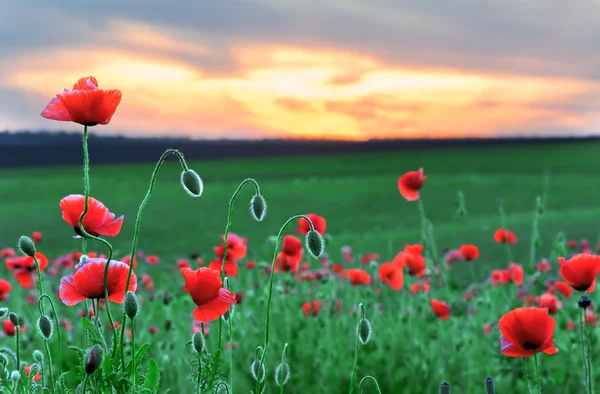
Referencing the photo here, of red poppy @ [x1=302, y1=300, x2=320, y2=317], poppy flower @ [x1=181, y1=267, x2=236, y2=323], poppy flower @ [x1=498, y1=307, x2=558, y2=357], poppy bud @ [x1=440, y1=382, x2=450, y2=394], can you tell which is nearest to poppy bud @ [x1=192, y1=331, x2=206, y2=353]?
poppy flower @ [x1=181, y1=267, x2=236, y2=323]

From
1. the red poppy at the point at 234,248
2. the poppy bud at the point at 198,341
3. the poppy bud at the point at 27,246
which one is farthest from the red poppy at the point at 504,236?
the poppy bud at the point at 27,246

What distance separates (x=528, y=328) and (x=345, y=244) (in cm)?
772

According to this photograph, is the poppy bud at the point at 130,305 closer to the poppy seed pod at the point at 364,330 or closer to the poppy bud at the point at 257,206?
the poppy bud at the point at 257,206

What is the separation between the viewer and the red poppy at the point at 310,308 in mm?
4102

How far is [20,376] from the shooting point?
1.88 m

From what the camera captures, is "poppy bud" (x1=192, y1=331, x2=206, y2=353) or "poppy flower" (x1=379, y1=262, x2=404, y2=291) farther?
"poppy flower" (x1=379, y1=262, x2=404, y2=291)

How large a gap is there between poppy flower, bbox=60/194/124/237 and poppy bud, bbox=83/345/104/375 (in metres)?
0.38

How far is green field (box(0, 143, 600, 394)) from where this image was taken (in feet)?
12.1

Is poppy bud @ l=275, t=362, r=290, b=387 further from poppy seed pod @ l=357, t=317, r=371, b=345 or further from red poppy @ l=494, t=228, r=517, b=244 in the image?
red poppy @ l=494, t=228, r=517, b=244

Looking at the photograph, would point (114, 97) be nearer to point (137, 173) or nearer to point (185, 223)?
point (185, 223)

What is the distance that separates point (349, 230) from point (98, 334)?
9.90 meters

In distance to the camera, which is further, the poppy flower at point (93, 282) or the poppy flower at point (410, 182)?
the poppy flower at point (410, 182)

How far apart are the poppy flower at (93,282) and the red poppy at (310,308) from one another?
2.41 m

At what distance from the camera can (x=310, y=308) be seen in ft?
13.9
